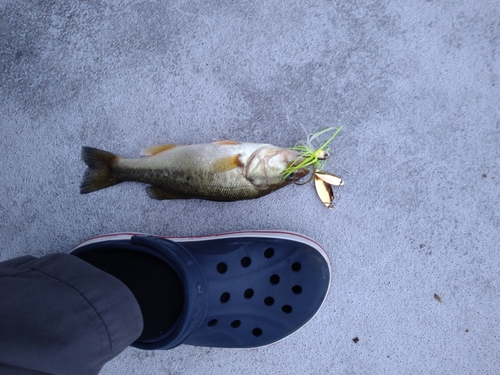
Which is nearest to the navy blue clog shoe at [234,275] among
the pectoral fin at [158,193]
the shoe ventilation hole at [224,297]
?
the shoe ventilation hole at [224,297]

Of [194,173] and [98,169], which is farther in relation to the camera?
[98,169]

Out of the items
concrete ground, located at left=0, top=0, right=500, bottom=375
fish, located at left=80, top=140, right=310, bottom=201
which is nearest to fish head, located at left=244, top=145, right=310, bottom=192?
fish, located at left=80, top=140, right=310, bottom=201

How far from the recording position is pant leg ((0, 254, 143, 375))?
103 centimetres

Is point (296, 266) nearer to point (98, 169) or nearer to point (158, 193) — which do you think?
point (158, 193)

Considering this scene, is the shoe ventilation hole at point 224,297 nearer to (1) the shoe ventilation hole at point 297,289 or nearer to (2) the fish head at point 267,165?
(1) the shoe ventilation hole at point 297,289

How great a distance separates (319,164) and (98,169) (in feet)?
2.98

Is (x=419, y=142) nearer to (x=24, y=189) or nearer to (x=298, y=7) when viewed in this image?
(x=298, y=7)

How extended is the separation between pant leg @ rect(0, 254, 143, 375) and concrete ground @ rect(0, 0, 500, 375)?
0.52 m

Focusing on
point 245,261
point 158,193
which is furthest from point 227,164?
point 245,261

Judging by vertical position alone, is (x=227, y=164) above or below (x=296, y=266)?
above

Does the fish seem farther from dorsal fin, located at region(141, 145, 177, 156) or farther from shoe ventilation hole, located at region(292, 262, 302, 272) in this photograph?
shoe ventilation hole, located at region(292, 262, 302, 272)

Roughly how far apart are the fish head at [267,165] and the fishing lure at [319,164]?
0.06 meters

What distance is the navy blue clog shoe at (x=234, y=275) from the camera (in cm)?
154

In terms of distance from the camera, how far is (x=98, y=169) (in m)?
1.63
